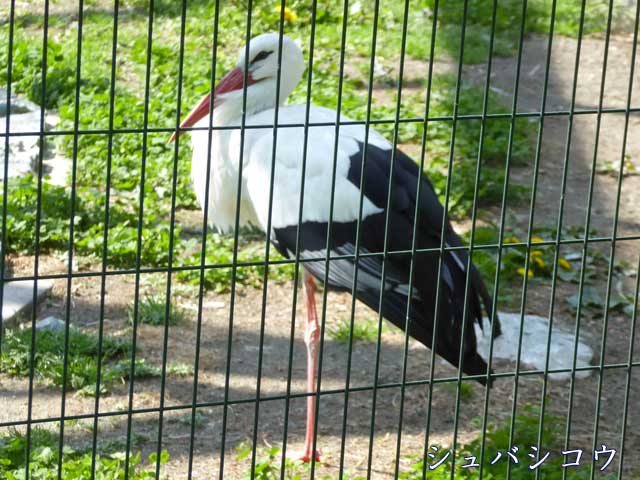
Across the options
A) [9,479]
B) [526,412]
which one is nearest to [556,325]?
[526,412]

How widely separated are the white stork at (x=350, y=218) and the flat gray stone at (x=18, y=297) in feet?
3.13

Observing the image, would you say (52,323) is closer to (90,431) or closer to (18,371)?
(18,371)

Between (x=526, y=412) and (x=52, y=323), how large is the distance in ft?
6.89

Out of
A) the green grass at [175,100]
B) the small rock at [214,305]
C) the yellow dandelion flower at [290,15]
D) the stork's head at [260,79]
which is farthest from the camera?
the yellow dandelion flower at [290,15]

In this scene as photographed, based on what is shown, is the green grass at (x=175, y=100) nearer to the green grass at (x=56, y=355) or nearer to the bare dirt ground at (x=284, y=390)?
the bare dirt ground at (x=284, y=390)

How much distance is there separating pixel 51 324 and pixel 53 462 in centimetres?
134

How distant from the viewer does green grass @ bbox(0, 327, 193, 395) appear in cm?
462

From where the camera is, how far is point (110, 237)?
578cm

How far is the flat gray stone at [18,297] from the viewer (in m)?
5.03

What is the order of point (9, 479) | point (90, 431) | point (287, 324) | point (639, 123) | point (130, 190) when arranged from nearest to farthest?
point (9, 479), point (90, 431), point (287, 324), point (130, 190), point (639, 123)

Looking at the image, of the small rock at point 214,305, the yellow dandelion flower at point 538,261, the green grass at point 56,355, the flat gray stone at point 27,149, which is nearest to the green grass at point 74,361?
the green grass at point 56,355

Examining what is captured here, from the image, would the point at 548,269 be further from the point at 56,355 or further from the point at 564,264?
the point at 56,355

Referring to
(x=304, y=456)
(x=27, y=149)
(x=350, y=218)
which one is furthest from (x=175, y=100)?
(x=304, y=456)

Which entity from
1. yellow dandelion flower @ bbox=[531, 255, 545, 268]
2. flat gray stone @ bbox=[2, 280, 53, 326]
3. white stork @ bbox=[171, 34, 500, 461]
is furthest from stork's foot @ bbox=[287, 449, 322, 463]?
yellow dandelion flower @ bbox=[531, 255, 545, 268]
